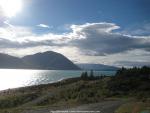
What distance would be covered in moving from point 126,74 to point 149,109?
4012 cm

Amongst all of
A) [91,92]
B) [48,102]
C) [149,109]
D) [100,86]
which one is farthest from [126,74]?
[149,109]

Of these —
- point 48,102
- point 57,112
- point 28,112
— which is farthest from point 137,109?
point 48,102

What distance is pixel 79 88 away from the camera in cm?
6662

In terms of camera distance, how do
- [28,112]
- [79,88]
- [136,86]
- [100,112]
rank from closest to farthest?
Answer: [100,112] → [28,112] → [136,86] → [79,88]

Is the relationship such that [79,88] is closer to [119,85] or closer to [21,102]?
[119,85]

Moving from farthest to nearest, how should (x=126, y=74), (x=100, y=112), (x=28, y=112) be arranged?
(x=126, y=74) → (x=28, y=112) → (x=100, y=112)

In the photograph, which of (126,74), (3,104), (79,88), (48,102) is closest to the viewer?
(48,102)

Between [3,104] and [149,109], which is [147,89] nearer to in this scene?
[149,109]

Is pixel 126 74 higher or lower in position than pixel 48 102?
higher

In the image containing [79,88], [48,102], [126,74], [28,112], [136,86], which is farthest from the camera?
[126,74]

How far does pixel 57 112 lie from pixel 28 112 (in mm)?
4904

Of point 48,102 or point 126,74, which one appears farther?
point 126,74

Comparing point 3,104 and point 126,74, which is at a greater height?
point 126,74

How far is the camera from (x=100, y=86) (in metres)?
65.8
